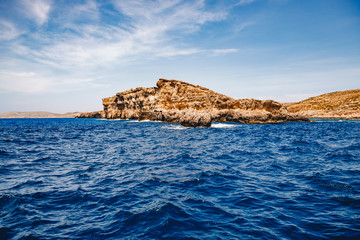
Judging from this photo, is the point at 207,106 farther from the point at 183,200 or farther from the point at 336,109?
the point at 336,109

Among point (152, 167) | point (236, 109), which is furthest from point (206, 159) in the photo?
point (236, 109)

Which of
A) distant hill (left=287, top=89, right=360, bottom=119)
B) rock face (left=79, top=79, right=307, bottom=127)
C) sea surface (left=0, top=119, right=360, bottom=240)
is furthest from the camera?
distant hill (left=287, top=89, right=360, bottom=119)

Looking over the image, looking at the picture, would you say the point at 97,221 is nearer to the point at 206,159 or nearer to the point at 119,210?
the point at 119,210

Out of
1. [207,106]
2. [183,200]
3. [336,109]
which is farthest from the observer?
[336,109]

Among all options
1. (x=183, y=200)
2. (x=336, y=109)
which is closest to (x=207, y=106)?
(x=183, y=200)

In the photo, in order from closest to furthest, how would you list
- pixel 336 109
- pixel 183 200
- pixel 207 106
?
pixel 183 200 < pixel 207 106 < pixel 336 109

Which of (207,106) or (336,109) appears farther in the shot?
(336,109)

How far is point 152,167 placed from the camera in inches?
508

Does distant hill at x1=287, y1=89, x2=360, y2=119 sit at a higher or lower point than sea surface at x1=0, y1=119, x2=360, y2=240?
higher

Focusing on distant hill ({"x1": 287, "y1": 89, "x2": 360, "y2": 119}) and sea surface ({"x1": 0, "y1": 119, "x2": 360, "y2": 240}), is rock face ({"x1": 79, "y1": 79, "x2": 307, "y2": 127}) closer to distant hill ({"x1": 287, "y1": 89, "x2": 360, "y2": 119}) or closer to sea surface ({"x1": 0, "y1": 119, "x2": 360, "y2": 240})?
distant hill ({"x1": 287, "y1": 89, "x2": 360, "y2": 119})

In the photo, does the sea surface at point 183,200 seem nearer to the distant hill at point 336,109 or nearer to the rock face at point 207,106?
the rock face at point 207,106

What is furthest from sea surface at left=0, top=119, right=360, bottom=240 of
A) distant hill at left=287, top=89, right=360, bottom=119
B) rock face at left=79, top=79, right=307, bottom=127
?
distant hill at left=287, top=89, right=360, bottom=119

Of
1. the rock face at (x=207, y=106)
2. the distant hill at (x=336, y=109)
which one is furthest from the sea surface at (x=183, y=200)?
the distant hill at (x=336, y=109)

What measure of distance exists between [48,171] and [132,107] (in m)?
103
